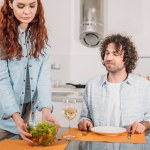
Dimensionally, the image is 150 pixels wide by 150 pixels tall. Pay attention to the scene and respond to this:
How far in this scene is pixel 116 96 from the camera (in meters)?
2.44

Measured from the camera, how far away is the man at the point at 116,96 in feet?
7.78

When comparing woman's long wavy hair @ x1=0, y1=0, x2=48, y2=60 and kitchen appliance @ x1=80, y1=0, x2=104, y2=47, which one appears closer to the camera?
woman's long wavy hair @ x1=0, y1=0, x2=48, y2=60

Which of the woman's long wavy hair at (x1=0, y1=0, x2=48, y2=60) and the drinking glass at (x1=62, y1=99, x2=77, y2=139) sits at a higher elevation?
the woman's long wavy hair at (x1=0, y1=0, x2=48, y2=60)

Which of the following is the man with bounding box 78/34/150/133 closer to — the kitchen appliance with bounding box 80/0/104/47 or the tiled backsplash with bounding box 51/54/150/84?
the kitchen appliance with bounding box 80/0/104/47

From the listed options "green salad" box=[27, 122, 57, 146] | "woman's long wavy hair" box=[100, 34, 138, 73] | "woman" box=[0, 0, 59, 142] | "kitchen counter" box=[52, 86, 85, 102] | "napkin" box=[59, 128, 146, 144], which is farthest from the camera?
"kitchen counter" box=[52, 86, 85, 102]

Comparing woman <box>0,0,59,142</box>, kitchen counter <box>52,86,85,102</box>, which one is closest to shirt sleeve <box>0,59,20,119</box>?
woman <box>0,0,59,142</box>

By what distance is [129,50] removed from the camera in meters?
2.66

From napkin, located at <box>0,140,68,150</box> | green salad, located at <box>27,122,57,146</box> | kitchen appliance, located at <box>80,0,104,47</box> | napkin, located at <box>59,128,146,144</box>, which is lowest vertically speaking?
napkin, located at <box>0,140,68,150</box>

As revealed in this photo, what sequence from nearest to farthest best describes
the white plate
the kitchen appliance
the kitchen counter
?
the white plate
the kitchen counter
the kitchen appliance

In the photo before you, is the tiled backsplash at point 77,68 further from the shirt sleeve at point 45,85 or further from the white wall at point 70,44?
the shirt sleeve at point 45,85

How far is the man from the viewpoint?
2371mm

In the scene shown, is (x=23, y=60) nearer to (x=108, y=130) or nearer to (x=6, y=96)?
(x=6, y=96)

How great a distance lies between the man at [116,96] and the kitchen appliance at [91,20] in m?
1.35

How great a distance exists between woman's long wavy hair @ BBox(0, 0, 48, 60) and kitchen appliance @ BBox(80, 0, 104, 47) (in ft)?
6.14
